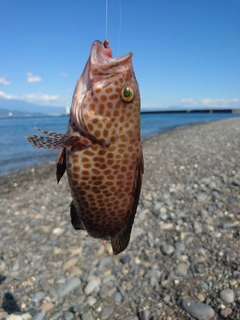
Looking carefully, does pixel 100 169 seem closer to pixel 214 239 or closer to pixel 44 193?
pixel 214 239

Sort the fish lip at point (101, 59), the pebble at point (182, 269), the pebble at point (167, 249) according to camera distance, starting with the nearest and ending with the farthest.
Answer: the fish lip at point (101, 59) < the pebble at point (182, 269) < the pebble at point (167, 249)

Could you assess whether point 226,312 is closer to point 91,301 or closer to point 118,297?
point 118,297

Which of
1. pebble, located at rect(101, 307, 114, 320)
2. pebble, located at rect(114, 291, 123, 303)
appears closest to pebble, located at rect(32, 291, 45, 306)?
pebble, located at rect(101, 307, 114, 320)

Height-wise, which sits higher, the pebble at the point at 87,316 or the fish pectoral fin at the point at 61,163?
the fish pectoral fin at the point at 61,163

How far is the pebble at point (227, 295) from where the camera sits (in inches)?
208

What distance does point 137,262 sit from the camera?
21.8 ft

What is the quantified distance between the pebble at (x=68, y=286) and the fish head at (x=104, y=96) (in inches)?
170

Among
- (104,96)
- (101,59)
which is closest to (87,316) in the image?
(104,96)

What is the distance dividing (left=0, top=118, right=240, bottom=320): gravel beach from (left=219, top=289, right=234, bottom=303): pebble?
17mm

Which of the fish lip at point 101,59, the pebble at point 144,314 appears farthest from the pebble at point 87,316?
the fish lip at point 101,59

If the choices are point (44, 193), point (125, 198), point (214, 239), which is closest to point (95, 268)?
point (214, 239)

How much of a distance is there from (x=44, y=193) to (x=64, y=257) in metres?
4.86

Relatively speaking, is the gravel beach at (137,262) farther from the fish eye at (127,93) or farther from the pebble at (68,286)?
the fish eye at (127,93)

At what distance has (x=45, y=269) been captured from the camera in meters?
6.71
